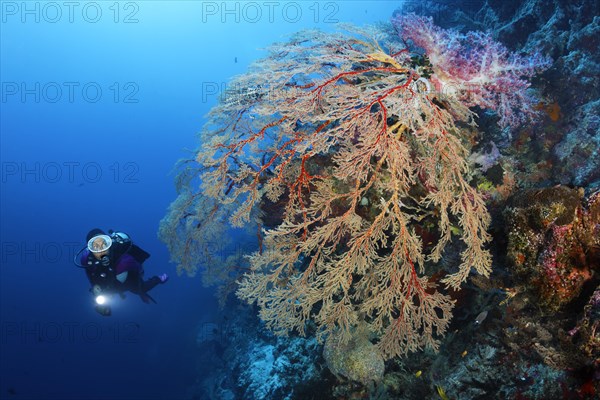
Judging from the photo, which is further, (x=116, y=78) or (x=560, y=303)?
(x=116, y=78)

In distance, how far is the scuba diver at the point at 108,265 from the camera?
635 centimetres

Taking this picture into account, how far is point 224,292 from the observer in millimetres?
7703

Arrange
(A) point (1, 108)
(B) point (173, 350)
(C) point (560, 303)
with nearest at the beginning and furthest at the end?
(C) point (560, 303) → (B) point (173, 350) → (A) point (1, 108)

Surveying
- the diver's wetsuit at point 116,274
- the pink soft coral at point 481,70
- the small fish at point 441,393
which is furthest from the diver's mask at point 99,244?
the pink soft coral at point 481,70

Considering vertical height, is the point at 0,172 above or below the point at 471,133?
above

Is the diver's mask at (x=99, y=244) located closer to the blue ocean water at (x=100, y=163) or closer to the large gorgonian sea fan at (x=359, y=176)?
the large gorgonian sea fan at (x=359, y=176)

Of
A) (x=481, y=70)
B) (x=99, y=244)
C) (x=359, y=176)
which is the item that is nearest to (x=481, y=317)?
(x=359, y=176)

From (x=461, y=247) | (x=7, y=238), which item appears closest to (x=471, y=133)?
(x=461, y=247)

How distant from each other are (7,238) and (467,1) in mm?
62756

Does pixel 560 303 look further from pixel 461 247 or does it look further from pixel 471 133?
pixel 471 133

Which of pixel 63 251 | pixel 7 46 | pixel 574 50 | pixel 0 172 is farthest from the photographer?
pixel 7 46

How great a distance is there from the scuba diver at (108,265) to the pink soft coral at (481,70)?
655 cm

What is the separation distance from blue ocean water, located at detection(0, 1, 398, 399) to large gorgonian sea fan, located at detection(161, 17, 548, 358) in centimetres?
150

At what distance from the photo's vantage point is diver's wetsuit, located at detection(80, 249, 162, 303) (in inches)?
255
